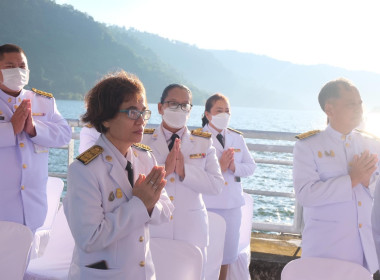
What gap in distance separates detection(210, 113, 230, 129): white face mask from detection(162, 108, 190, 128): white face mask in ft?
2.52

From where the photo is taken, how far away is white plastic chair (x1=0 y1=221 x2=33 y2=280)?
1983 millimetres

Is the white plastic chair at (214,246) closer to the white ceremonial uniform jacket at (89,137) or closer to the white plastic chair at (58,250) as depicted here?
the white plastic chair at (58,250)

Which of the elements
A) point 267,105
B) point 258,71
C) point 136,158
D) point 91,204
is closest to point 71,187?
point 91,204

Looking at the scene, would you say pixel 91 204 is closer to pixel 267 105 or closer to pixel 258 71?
pixel 267 105

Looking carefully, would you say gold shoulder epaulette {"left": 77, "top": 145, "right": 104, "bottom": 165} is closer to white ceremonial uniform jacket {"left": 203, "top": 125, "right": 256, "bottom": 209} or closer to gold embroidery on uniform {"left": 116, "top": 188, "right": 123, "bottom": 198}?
gold embroidery on uniform {"left": 116, "top": 188, "right": 123, "bottom": 198}

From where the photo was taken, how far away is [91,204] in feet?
4.66

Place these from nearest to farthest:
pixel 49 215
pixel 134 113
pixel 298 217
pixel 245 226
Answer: pixel 134 113 → pixel 49 215 → pixel 245 226 → pixel 298 217

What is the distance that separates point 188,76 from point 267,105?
38591 mm

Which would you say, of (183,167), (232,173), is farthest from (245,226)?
(183,167)

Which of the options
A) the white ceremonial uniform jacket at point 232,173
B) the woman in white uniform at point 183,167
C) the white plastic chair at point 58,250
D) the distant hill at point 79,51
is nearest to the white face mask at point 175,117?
the woman in white uniform at point 183,167

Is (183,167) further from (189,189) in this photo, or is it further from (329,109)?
(329,109)

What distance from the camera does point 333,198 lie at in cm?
209

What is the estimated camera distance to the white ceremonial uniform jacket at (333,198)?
2.10 m

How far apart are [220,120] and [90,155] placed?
1819 mm
